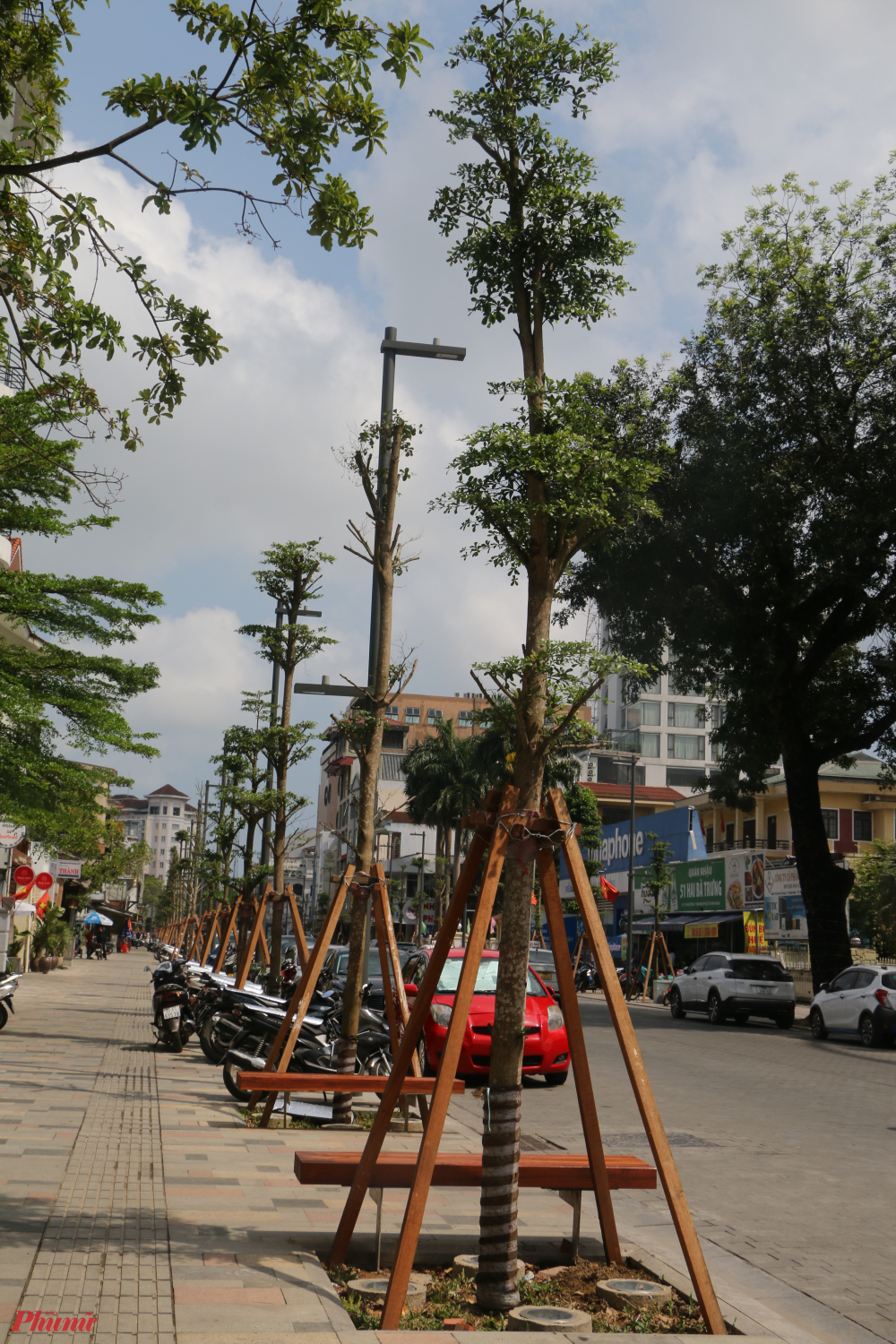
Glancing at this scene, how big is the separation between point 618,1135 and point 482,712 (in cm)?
637

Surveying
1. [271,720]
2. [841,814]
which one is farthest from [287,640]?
[841,814]

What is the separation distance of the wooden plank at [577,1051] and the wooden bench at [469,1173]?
101mm

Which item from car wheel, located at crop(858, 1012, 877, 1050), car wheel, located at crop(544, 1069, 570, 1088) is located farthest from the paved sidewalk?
car wheel, located at crop(858, 1012, 877, 1050)

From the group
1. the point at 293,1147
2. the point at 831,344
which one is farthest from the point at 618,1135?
the point at 831,344

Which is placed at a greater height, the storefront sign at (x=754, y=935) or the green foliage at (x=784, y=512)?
the green foliage at (x=784, y=512)

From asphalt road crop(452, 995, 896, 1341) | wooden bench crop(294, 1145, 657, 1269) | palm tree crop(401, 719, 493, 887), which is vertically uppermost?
palm tree crop(401, 719, 493, 887)

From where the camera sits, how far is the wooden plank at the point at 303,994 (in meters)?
11.3

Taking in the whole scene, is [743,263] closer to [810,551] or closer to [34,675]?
[810,551]

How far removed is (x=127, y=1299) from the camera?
5223 mm

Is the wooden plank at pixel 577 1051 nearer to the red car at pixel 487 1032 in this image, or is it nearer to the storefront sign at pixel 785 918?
the red car at pixel 487 1032

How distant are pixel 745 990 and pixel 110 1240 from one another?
76.2ft

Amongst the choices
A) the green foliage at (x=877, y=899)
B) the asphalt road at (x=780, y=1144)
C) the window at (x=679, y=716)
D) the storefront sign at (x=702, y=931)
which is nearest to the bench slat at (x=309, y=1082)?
the asphalt road at (x=780, y=1144)

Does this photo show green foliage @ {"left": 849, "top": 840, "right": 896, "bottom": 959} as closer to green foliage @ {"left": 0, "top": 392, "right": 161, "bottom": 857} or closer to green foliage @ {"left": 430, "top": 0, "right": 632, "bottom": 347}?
green foliage @ {"left": 0, "top": 392, "right": 161, "bottom": 857}

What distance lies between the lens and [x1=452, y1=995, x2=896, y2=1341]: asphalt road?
7.12 metres
